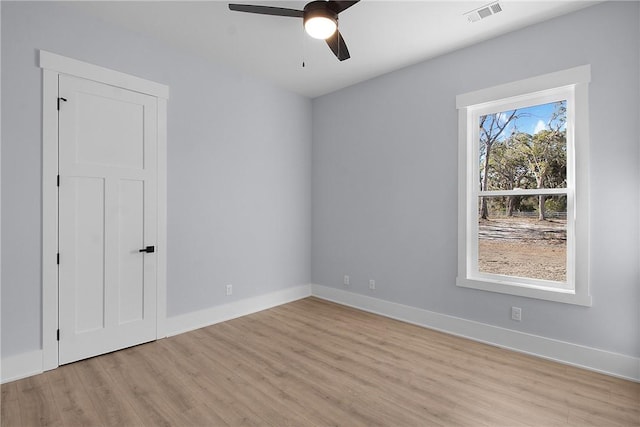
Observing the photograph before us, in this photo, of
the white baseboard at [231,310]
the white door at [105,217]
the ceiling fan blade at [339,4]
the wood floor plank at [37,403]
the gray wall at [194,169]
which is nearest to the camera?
the wood floor plank at [37,403]

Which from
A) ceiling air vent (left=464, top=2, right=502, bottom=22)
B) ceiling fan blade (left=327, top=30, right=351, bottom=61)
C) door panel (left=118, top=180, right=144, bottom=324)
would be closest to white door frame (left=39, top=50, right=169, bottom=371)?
door panel (left=118, top=180, right=144, bottom=324)

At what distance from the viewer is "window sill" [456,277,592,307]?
276 centimetres

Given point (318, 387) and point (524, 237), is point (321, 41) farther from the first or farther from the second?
point (318, 387)

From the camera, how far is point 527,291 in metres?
3.01

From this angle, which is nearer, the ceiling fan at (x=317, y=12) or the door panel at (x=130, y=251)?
the ceiling fan at (x=317, y=12)

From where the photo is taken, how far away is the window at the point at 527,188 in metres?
2.79

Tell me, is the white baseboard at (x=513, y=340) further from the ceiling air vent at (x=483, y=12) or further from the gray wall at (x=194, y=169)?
the ceiling air vent at (x=483, y=12)

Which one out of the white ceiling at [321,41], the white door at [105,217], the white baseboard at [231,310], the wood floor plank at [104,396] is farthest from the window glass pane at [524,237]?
the white door at [105,217]

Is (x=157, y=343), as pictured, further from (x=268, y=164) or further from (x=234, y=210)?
(x=268, y=164)

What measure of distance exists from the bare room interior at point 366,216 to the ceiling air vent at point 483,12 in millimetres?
23

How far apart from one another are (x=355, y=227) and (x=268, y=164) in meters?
1.48

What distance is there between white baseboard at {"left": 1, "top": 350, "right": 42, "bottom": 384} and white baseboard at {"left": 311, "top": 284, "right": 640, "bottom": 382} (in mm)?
3291

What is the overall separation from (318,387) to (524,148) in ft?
9.55

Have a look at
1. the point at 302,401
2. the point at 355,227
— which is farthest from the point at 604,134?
the point at 302,401
